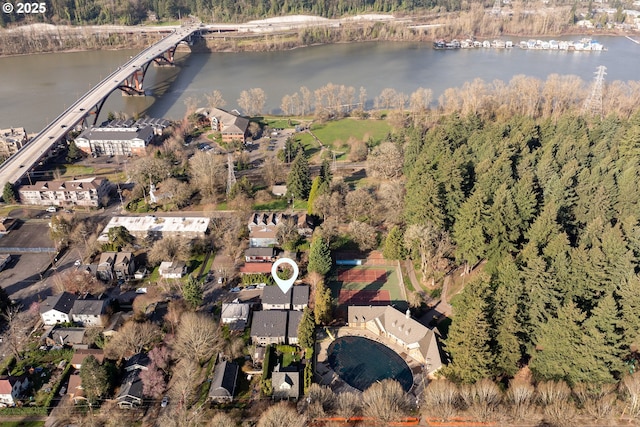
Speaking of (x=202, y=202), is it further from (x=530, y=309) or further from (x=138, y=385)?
(x=530, y=309)

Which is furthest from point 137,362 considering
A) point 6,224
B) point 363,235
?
point 6,224

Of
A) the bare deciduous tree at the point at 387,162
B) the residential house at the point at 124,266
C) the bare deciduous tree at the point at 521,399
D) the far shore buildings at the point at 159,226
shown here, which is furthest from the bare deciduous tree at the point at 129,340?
the bare deciduous tree at the point at 387,162

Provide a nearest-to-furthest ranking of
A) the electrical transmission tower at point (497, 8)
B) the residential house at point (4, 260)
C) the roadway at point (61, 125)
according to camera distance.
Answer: the residential house at point (4, 260) < the roadway at point (61, 125) < the electrical transmission tower at point (497, 8)

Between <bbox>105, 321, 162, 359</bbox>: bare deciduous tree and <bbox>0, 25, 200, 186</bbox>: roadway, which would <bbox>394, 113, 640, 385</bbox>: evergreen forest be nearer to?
<bbox>105, 321, 162, 359</bbox>: bare deciduous tree

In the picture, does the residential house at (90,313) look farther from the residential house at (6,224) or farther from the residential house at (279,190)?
the residential house at (279,190)

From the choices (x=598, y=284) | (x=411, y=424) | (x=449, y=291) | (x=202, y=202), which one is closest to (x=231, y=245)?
(x=202, y=202)

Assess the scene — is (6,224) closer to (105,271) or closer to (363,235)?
(105,271)
